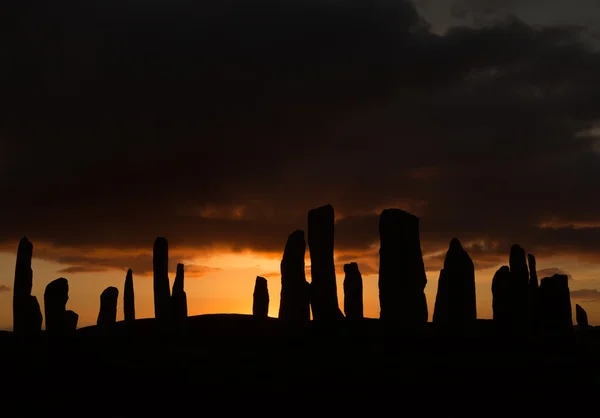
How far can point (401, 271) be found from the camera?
30.2 metres

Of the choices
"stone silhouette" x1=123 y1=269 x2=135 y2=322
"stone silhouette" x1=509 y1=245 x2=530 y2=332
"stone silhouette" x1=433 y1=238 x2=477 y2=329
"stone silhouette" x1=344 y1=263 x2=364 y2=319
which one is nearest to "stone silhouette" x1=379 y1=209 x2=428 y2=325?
"stone silhouette" x1=433 y1=238 x2=477 y2=329

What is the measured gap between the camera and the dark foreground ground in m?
17.6

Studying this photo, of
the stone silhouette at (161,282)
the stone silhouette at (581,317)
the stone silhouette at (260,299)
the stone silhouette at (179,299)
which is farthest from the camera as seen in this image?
the stone silhouette at (581,317)

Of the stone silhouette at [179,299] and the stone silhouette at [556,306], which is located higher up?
the stone silhouette at [179,299]

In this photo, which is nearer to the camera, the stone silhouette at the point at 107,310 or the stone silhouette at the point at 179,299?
the stone silhouette at the point at 179,299

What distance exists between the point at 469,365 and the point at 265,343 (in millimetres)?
8952

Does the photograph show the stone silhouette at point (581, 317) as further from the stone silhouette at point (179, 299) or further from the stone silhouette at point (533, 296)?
the stone silhouette at point (179, 299)

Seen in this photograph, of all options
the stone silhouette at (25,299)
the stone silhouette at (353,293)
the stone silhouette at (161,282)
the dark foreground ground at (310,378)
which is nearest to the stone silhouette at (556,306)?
the dark foreground ground at (310,378)

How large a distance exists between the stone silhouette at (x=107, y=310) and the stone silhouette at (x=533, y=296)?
70.3 ft

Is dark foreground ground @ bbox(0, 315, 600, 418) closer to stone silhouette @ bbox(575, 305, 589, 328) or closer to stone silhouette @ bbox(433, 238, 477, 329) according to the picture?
stone silhouette @ bbox(433, 238, 477, 329)

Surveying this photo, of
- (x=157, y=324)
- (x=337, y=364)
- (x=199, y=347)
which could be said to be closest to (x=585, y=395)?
(x=337, y=364)

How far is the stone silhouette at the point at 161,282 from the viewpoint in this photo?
39469mm

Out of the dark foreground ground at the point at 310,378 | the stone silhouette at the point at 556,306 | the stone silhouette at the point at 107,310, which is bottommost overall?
the dark foreground ground at the point at 310,378

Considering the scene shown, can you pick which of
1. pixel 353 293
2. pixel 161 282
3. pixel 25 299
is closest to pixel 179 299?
pixel 161 282
